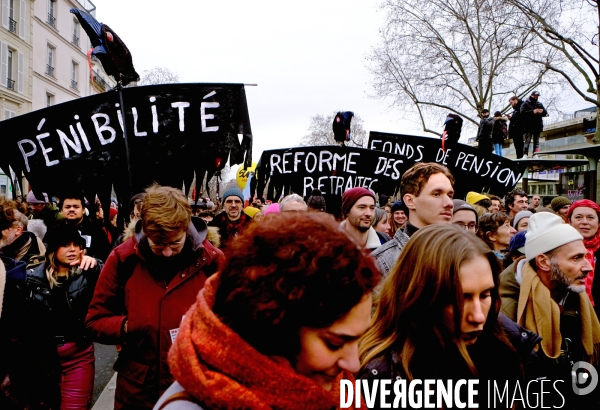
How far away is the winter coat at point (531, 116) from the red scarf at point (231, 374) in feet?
49.6

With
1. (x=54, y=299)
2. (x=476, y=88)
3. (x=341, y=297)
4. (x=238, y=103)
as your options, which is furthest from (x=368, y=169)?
(x=476, y=88)

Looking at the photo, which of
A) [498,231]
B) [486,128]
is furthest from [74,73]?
[498,231]

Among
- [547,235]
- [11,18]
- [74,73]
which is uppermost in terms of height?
[11,18]

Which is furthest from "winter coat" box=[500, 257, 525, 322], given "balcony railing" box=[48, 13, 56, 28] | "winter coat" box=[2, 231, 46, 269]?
"balcony railing" box=[48, 13, 56, 28]

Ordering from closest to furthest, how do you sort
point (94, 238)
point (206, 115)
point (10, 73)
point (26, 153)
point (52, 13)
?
point (26, 153) → point (206, 115) → point (94, 238) → point (10, 73) → point (52, 13)

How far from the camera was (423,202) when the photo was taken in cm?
295

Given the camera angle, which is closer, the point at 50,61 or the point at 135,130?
the point at 135,130

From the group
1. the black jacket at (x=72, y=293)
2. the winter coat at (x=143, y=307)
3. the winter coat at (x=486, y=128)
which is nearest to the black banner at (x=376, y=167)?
the black jacket at (x=72, y=293)

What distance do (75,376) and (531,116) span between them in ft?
46.8

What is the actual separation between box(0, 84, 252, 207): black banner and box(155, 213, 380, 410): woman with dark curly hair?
2.63 meters

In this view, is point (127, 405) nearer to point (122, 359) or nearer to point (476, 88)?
Answer: point (122, 359)

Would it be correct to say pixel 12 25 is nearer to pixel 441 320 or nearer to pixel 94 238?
pixel 94 238

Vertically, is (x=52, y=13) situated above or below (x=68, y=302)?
above

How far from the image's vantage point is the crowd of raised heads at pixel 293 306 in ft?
3.43
